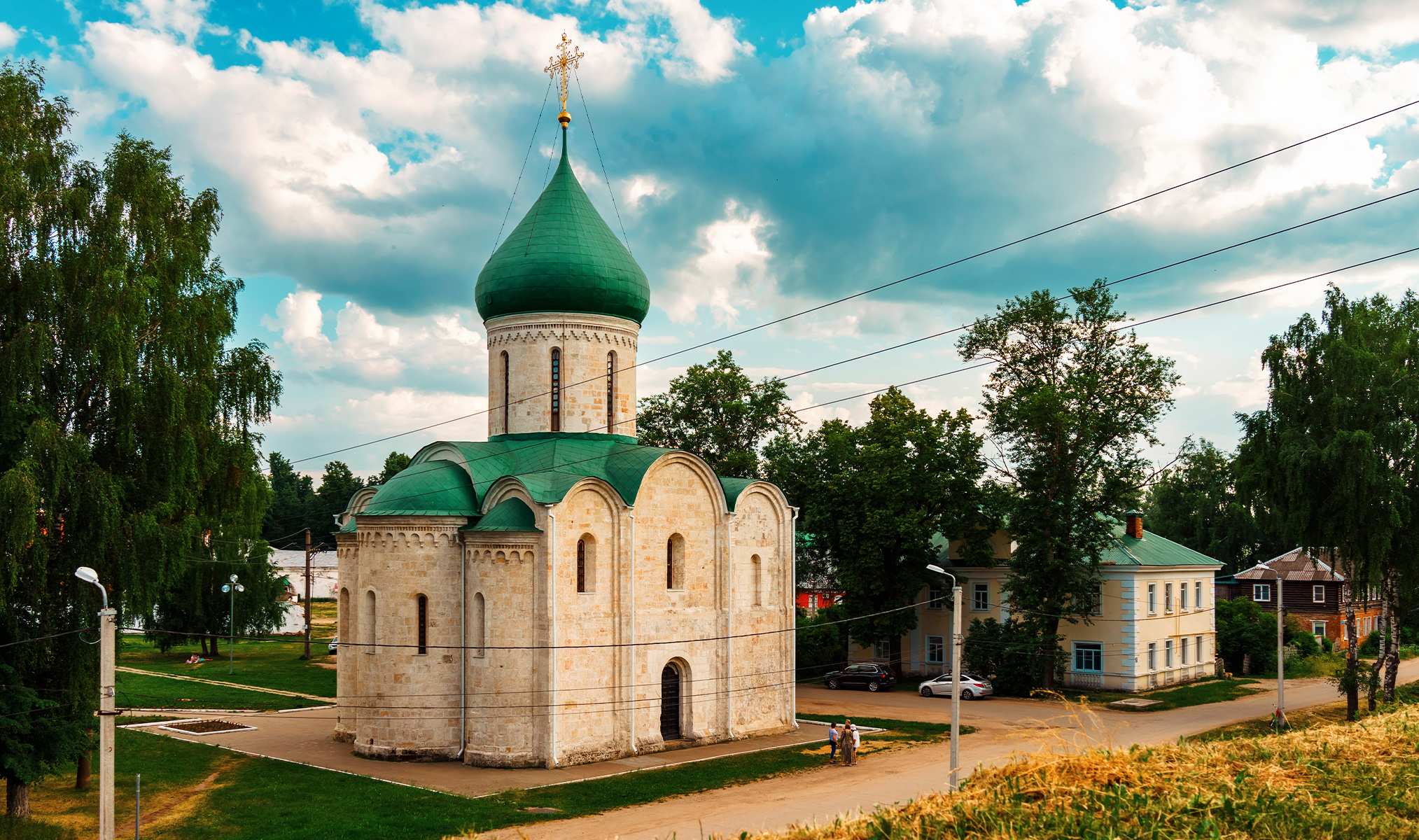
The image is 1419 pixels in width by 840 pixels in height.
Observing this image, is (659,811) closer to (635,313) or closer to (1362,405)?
(635,313)

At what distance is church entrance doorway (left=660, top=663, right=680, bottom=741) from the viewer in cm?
2525

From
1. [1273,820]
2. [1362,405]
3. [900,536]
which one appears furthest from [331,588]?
[1273,820]

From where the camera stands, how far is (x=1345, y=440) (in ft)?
82.8

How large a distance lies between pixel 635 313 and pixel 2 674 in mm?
16285

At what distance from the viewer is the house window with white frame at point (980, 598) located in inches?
1458

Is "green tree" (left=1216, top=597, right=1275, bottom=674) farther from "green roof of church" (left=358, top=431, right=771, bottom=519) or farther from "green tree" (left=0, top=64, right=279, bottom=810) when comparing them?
"green tree" (left=0, top=64, right=279, bottom=810)

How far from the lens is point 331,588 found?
77.9 meters

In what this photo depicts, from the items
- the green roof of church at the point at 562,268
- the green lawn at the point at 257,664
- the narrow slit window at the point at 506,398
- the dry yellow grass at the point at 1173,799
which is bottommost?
the green lawn at the point at 257,664

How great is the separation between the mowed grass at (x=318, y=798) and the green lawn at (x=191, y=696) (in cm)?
771

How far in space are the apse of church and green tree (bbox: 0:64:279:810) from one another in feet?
19.5

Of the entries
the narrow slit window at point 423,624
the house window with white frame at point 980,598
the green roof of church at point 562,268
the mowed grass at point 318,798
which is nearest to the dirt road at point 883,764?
the mowed grass at point 318,798

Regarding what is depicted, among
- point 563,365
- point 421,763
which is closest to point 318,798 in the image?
point 421,763

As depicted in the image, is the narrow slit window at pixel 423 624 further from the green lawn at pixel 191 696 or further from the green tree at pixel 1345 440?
the green tree at pixel 1345 440

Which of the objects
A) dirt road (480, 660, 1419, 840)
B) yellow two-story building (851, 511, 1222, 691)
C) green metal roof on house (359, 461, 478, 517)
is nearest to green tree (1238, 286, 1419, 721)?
dirt road (480, 660, 1419, 840)
